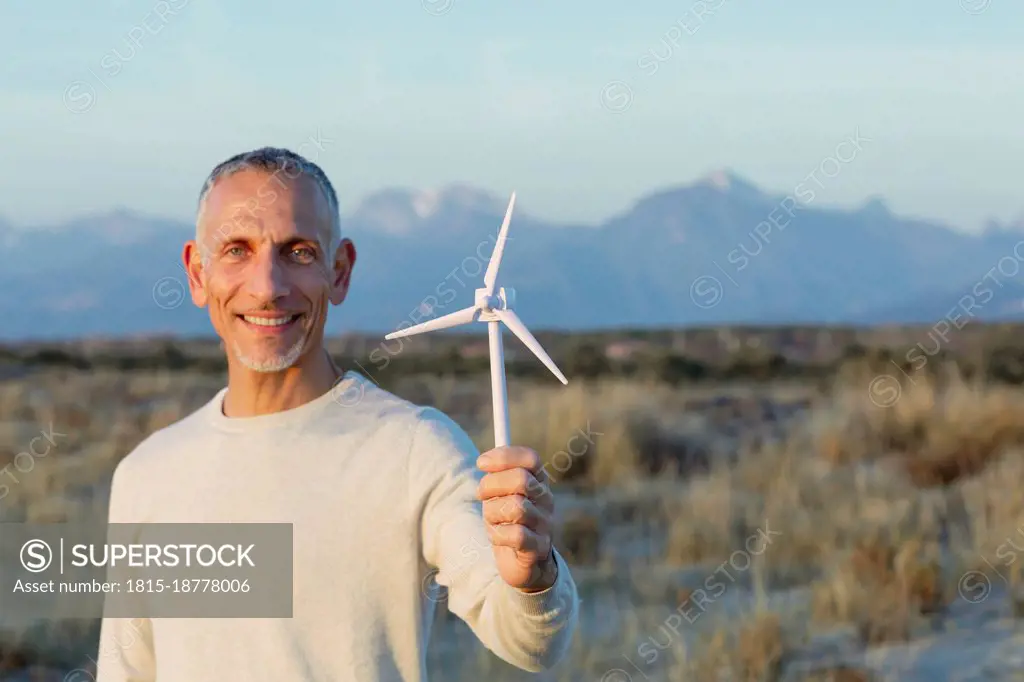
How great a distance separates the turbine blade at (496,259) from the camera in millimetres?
3168

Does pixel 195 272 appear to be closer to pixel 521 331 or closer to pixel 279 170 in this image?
pixel 279 170

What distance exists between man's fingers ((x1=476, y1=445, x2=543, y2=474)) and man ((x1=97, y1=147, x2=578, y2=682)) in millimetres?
378

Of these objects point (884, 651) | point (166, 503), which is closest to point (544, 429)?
point (884, 651)

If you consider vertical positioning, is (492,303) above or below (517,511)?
above

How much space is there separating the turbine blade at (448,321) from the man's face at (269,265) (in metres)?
0.46

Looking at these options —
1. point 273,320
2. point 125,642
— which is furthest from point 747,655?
point 273,320

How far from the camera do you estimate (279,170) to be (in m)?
3.97

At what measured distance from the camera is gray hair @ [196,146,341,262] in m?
3.97

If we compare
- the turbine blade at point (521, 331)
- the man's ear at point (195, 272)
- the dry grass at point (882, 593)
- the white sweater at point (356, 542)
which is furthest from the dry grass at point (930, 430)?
the turbine blade at point (521, 331)

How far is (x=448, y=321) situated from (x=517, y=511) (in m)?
0.52

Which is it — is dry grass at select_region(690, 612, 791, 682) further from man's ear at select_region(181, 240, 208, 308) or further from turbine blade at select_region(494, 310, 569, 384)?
turbine blade at select_region(494, 310, 569, 384)

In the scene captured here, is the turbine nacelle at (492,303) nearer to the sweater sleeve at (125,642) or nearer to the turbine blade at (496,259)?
the turbine blade at (496,259)

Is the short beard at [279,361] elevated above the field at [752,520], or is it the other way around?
the field at [752,520]

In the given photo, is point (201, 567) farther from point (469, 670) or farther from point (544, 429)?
point (544, 429)
